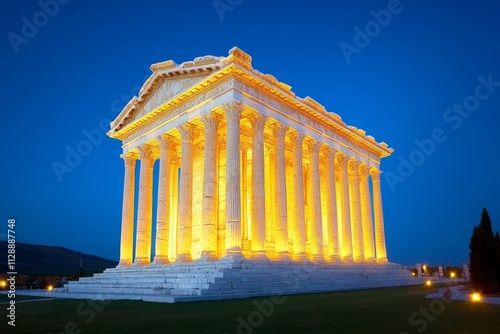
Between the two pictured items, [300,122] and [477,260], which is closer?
[477,260]

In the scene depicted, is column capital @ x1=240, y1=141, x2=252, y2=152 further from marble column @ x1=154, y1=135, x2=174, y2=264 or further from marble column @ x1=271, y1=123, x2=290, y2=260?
marble column @ x1=154, y1=135, x2=174, y2=264

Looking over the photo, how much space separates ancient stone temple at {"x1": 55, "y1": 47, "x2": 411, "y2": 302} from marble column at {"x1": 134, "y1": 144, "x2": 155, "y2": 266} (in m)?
0.09

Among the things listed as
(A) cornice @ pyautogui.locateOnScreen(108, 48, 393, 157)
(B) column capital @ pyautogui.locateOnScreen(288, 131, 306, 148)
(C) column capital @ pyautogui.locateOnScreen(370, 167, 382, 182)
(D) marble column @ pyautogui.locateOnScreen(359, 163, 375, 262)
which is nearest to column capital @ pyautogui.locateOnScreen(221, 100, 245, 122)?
(A) cornice @ pyautogui.locateOnScreen(108, 48, 393, 157)

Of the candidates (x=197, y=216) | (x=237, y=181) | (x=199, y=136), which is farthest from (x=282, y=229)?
(x=199, y=136)

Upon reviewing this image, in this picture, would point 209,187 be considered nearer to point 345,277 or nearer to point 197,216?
point 197,216

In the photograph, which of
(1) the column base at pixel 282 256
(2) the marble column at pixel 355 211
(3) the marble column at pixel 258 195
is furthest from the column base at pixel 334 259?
(3) the marble column at pixel 258 195

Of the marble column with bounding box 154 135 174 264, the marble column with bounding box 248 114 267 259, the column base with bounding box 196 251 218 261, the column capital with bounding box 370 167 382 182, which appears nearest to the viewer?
the column base with bounding box 196 251 218 261

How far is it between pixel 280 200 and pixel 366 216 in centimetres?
1725

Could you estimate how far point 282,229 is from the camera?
1164 inches

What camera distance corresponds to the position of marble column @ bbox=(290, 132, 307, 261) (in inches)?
1227

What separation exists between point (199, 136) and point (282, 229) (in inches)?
471

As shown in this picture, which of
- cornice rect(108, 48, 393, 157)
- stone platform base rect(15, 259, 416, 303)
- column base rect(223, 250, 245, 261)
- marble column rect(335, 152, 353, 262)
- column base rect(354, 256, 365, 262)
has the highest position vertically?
cornice rect(108, 48, 393, 157)

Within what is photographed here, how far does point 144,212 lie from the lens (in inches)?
1378

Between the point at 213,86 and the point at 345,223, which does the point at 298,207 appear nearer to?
the point at 345,223
